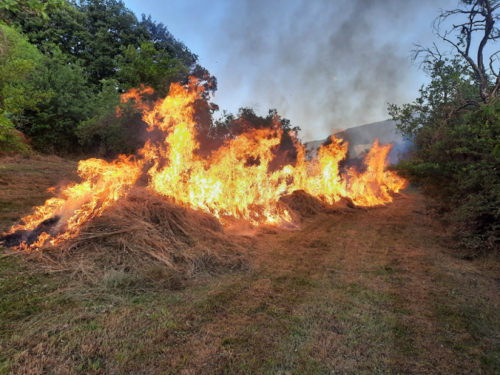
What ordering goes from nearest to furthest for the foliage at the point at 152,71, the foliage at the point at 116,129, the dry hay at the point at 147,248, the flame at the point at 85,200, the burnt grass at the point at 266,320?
the burnt grass at the point at 266,320 < the dry hay at the point at 147,248 < the flame at the point at 85,200 < the foliage at the point at 116,129 < the foliage at the point at 152,71

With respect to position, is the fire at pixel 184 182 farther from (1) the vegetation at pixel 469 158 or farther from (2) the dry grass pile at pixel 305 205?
(1) the vegetation at pixel 469 158

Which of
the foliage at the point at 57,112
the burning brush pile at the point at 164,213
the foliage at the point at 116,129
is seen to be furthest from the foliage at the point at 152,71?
the burning brush pile at the point at 164,213

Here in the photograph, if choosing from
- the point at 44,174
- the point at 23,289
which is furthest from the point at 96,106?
the point at 23,289

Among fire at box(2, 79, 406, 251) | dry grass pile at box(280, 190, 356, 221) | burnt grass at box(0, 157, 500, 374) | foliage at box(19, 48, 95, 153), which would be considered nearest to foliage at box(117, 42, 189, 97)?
fire at box(2, 79, 406, 251)

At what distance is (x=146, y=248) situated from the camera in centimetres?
657

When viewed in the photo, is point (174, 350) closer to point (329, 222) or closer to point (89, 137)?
point (329, 222)

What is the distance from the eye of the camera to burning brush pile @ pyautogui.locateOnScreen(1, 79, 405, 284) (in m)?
6.31

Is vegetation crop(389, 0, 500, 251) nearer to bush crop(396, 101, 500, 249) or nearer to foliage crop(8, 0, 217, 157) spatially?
bush crop(396, 101, 500, 249)

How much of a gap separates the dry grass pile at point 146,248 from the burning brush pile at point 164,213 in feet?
0.07

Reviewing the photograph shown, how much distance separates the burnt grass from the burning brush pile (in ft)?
2.30

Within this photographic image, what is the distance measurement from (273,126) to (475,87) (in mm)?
15453

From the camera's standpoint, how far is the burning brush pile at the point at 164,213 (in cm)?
631


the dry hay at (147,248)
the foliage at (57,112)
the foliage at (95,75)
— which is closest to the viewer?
the dry hay at (147,248)

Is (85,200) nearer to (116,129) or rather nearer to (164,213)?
(164,213)
